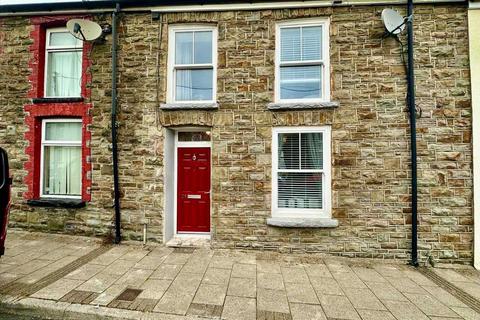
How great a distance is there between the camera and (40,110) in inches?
234

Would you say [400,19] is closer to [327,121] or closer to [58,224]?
[327,121]

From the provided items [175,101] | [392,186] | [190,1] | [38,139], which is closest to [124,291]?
[175,101]

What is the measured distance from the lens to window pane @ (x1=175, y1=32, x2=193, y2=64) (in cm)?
584

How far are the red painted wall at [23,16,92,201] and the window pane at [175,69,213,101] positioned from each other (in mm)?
2107

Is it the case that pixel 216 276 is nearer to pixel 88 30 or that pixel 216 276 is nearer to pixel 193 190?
pixel 193 190

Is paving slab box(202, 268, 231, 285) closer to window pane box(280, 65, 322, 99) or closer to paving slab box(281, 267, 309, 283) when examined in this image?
paving slab box(281, 267, 309, 283)

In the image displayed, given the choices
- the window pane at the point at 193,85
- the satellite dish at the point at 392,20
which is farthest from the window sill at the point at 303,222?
the satellite dish at the point at 392,20

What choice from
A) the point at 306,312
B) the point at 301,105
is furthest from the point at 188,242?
the point at 301,105

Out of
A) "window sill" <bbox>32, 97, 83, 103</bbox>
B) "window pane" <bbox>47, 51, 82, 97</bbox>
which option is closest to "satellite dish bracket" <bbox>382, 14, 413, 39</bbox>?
"window sill" <bbox>32, 97, 83, 103</bbox>

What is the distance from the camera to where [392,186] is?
16.8ft

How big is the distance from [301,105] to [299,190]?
183cm

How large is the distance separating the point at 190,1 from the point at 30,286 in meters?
6.04

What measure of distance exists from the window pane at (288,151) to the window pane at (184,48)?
282 centimetres

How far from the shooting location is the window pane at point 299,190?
17.7 ft
